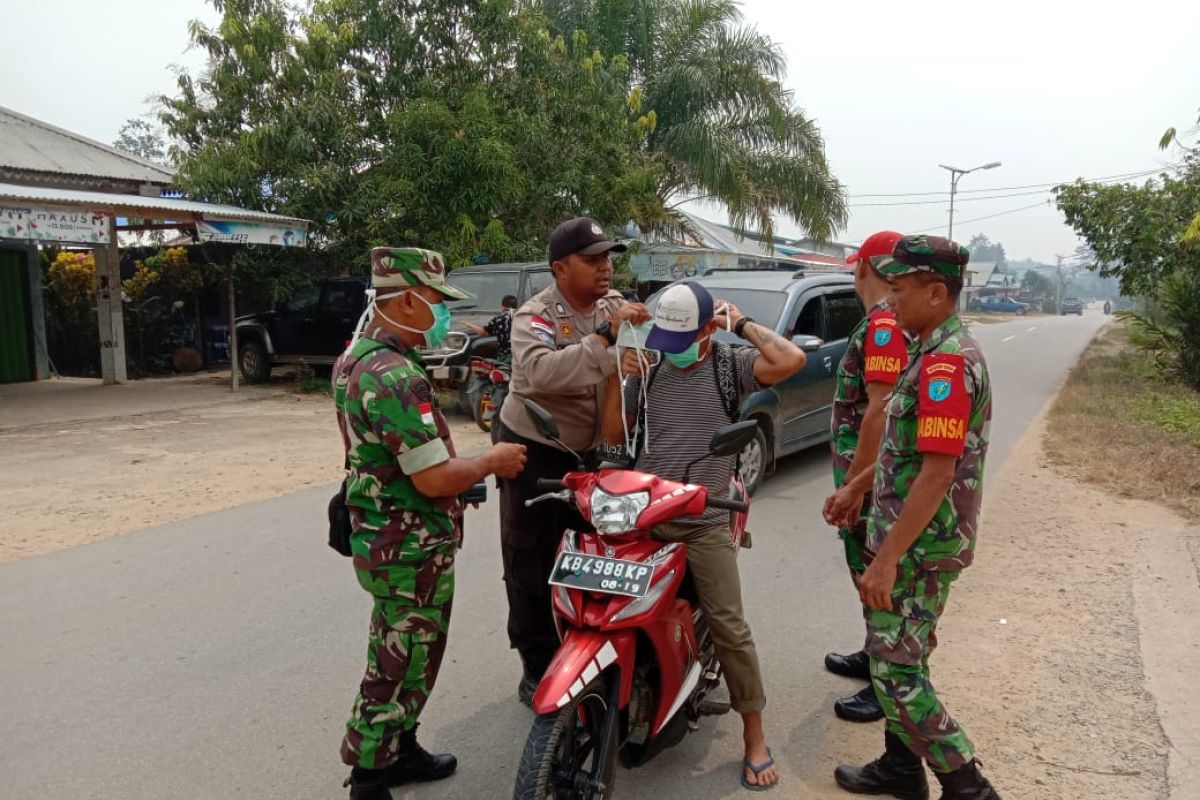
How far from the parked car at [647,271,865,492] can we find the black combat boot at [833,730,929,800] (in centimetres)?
380

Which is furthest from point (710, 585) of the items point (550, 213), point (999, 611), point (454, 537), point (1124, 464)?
point (550, 213)

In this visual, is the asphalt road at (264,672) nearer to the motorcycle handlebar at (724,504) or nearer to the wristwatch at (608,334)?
the motorcycle handlebar at (724,504)

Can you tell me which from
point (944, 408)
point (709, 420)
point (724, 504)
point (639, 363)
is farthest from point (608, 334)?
point (944, 408)


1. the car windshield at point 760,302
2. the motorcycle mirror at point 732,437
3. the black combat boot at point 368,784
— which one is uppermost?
the car windshield at point 760,302

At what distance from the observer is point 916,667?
263cm

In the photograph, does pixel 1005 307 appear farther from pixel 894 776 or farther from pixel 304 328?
pixel 894 776

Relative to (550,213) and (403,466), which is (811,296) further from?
(550,213)

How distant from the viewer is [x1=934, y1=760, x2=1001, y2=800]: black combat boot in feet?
8.64

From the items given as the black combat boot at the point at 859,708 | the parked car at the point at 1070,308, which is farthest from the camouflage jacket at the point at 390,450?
the parked car at the point at 1070,308

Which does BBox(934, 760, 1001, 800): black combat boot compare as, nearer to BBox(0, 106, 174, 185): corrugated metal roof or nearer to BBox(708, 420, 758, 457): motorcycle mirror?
BBox(708, 420, 758, 457): motorcycle mirror

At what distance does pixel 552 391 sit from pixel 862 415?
143 centimetres

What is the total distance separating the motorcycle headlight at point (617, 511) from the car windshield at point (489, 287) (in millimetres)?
8663

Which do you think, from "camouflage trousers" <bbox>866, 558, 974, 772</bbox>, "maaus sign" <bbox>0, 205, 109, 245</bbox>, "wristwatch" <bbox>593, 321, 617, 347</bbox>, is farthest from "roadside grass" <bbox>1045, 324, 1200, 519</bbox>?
"maaus sign" <bbox>0, 205, 109, 245</bbox>

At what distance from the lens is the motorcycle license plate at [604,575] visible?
2.49m
